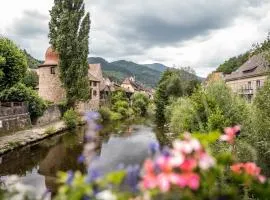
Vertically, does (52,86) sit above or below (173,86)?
above

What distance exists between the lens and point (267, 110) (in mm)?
17031

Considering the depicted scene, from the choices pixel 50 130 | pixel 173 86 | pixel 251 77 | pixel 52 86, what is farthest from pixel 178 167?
pixel 173 86

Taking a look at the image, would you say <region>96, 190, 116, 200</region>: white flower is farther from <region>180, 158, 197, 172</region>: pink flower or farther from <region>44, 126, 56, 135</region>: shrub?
<region>44, 126, 56, 135</region>: shrub

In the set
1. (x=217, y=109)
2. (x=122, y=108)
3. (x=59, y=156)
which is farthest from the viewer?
(x=122, y=108)

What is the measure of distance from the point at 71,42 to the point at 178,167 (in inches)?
1775

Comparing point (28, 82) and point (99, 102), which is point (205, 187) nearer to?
point (99, 102)

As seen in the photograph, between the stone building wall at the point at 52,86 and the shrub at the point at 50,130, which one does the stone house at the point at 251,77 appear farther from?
the shrub at the point at 50,130

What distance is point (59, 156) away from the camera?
27375 mm

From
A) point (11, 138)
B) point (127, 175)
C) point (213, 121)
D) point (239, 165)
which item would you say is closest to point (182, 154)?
point (127, 175)

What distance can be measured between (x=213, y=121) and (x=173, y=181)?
20933mm

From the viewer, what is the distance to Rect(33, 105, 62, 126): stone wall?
42.2 metres

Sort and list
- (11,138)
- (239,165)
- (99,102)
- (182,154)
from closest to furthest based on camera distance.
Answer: (182,154), (239,165), (11,138), (99,102)

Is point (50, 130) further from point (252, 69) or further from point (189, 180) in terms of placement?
point (189, 180)

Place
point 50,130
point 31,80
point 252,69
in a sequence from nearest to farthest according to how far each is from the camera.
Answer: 1. point 50,130
2. point 252,69
3. point 31,80
